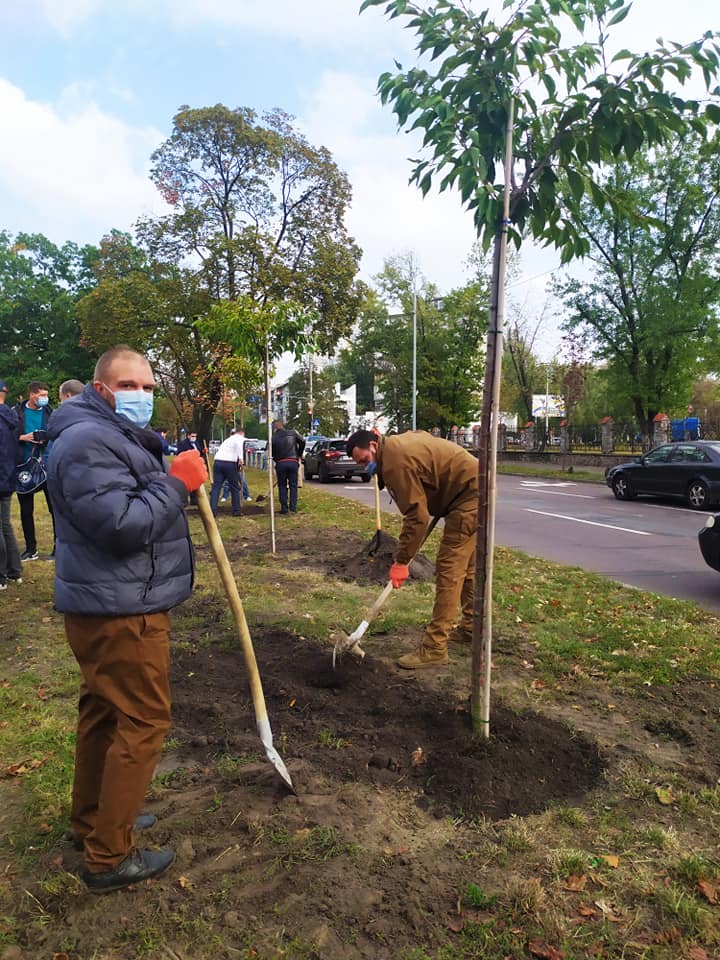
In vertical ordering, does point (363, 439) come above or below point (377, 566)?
above

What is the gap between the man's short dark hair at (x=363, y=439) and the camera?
4828mm

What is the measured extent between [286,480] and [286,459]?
778 millimetres

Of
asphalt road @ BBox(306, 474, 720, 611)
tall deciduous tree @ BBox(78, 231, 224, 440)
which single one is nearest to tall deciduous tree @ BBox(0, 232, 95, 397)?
tall deciduous tree @ BBox(78, 231, 224, 440)

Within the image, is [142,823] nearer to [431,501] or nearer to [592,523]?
[431,501]

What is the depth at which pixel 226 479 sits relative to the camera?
43.6 ft

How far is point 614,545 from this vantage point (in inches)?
414

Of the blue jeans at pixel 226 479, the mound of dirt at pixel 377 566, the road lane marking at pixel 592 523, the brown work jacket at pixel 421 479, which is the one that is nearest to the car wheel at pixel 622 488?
the road lane marking at pixel 592 523

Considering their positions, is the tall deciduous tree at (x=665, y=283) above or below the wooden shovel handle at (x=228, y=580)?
above

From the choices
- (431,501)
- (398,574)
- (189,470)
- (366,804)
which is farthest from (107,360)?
(431,501)

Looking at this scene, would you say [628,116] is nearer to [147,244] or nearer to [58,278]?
[147,244]

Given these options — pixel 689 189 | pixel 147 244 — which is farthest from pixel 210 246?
pixel 689 189

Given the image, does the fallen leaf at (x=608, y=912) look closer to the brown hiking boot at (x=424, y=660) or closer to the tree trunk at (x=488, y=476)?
the tree trunk at (x=488, y=476)

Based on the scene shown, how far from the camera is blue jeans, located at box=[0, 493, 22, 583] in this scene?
6801mm

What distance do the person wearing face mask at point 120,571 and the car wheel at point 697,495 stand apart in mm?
14839
